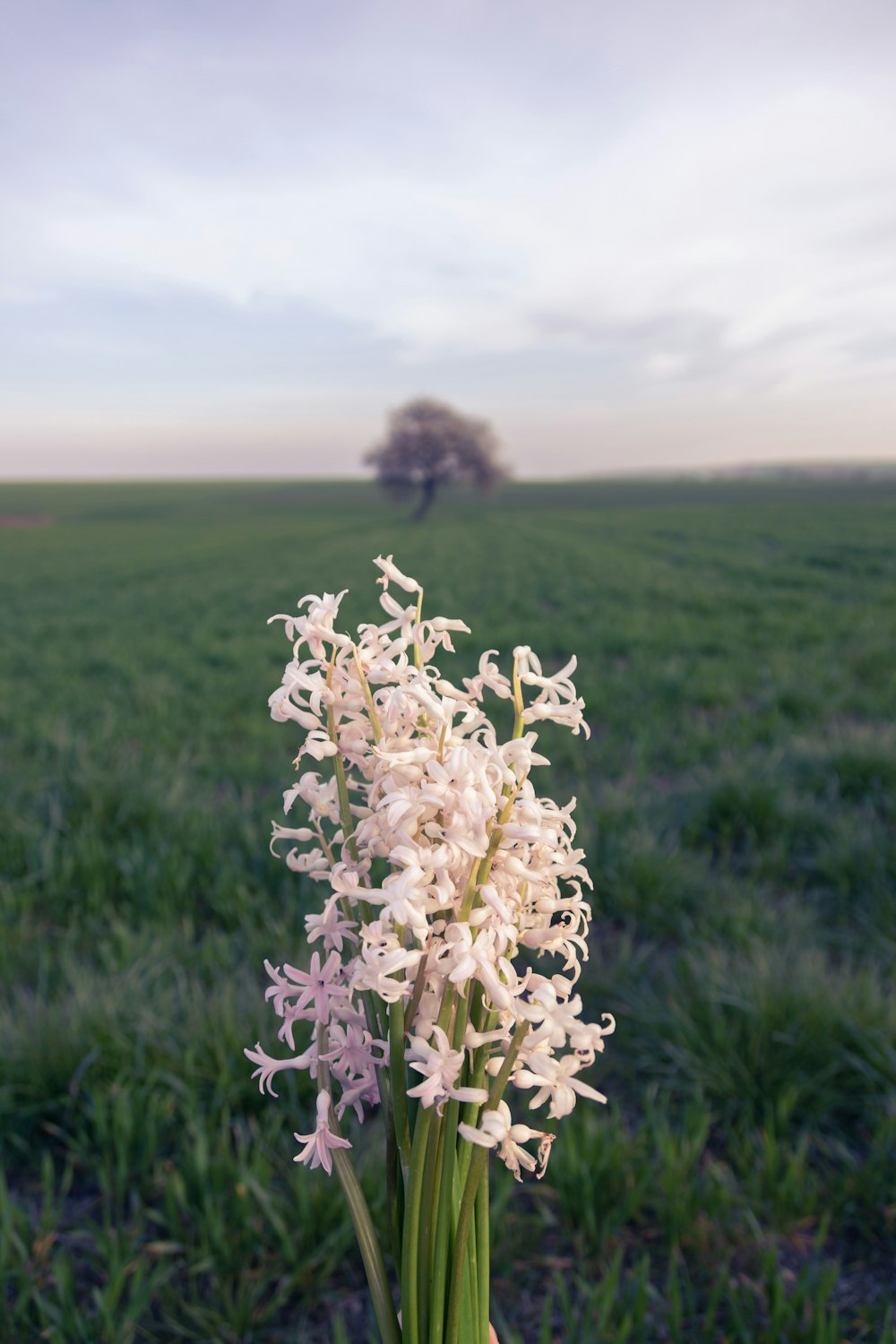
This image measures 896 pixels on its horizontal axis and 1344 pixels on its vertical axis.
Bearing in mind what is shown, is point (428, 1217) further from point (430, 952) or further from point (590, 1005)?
point (590, 1005)

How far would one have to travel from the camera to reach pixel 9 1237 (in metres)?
2.11

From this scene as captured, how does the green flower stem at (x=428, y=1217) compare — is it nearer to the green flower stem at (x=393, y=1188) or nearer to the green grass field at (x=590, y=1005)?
the green flower stem at (x=393, y=1188)

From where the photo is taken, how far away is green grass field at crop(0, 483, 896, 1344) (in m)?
2.10

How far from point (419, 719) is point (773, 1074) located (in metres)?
2.55

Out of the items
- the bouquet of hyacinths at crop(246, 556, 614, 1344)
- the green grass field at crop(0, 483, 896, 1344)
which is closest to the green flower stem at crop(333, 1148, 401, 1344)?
the bouquet of hyacinths at crop(246, 556, 614, 1344)

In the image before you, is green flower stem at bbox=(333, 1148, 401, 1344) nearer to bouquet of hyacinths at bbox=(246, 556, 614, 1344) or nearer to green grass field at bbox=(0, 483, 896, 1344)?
bouquet of hyacinths at bbox=(246, 556, 614, 1344)

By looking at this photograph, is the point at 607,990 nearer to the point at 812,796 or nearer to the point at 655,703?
the point at 812,796

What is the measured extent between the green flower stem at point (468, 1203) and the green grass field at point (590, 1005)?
146cm

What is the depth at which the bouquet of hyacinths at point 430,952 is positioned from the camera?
730 millimetres

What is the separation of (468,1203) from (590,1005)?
2654 millimetres

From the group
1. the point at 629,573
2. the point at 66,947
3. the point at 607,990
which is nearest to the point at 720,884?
the point at 607,990

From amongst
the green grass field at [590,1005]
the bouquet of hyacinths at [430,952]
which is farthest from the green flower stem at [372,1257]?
the green grass field at [590,1005]

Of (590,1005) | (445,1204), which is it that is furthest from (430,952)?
(590,1005)

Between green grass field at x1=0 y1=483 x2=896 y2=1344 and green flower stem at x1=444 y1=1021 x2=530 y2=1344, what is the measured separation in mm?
1458
